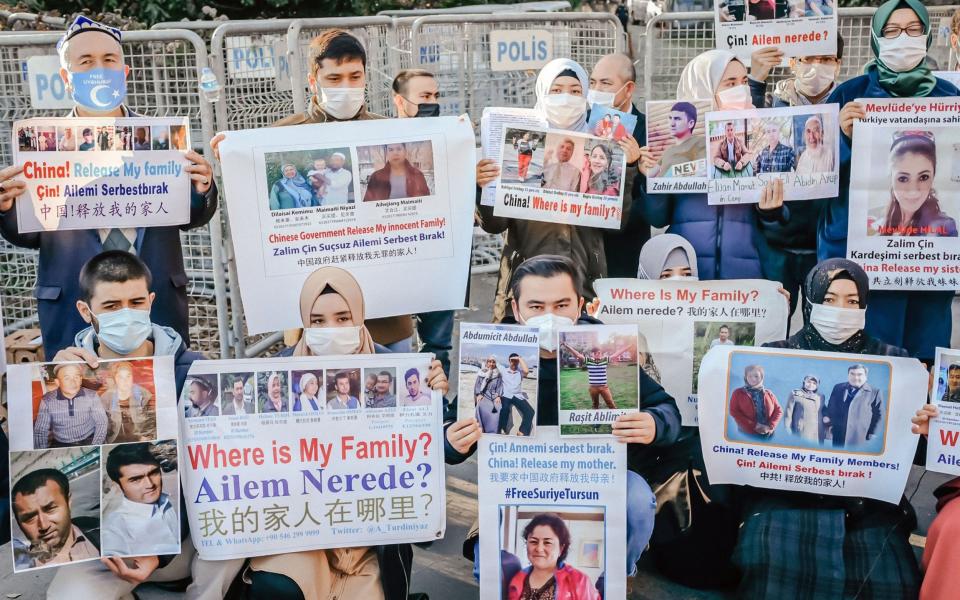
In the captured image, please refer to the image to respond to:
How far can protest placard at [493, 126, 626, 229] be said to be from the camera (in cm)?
450

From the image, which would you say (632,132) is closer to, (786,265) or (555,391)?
(786,265)

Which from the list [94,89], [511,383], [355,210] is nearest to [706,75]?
[355,210]

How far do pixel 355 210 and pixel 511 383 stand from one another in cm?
117

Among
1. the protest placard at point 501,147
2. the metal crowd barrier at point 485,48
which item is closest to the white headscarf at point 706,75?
the protest placard at point 501,147

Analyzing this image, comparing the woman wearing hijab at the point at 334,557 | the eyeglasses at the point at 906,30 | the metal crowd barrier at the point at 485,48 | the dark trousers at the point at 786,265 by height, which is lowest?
the woman wearing hijab at the point at 334,557

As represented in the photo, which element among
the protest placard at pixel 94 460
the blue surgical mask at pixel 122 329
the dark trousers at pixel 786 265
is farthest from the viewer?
the dark trousers at pixel 786 265

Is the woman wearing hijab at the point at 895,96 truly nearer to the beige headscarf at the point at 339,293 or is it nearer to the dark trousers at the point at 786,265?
the dark trousers at the point at 786,265

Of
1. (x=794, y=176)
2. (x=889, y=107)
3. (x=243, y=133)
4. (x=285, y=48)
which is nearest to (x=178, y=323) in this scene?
(x=243, y=133)

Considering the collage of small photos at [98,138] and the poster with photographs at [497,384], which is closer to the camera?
the poster with photographs at [497,384]

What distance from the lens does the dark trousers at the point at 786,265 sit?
15.6 feet

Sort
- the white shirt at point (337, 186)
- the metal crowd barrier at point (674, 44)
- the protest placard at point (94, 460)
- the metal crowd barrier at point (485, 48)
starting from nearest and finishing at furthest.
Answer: the protest placard at point (94, 460) < the white shirt at point (337, 186) < the metal crowd barrier at point (674, 44) < the metal crowd barrier at point (485, 48)

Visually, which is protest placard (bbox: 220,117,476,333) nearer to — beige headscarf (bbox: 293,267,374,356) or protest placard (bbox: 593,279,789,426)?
beige headscarf (bbox: 293,267,374,356)

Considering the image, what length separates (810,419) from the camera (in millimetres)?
3588

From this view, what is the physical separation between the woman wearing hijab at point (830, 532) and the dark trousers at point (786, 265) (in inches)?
37.0
